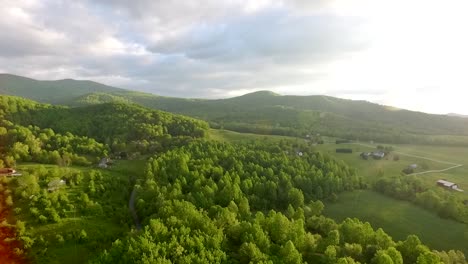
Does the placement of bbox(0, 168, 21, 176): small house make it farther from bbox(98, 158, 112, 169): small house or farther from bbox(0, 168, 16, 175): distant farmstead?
bbox(98, 158, 112, 169): small house

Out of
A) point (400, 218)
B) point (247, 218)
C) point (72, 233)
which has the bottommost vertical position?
point (72, 233)

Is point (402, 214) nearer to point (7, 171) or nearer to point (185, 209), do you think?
point (185, 209)

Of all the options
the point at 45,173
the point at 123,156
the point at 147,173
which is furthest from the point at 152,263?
the point at 123,156

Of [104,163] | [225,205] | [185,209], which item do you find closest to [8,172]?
[104,163]

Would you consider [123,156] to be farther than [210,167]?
Yes

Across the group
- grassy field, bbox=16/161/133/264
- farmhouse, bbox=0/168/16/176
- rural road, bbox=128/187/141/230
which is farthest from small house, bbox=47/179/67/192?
rural road, bbox=128/187/141/230

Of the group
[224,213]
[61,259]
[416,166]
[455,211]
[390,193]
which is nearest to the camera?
[61,259]

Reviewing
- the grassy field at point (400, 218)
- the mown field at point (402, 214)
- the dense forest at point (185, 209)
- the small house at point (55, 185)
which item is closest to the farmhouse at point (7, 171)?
the dense forest at point (185, 209)

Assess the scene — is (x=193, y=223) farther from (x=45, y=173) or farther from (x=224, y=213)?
(x=45, y=173)

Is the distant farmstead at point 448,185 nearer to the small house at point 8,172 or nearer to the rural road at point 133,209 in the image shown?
the rural road at point 133,209
